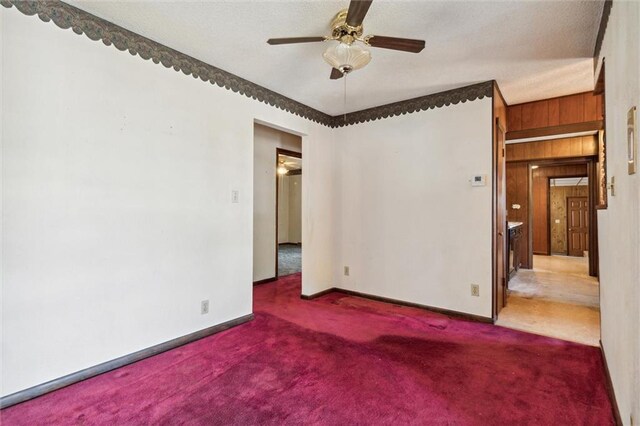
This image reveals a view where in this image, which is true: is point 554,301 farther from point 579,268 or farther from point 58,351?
point 58,351

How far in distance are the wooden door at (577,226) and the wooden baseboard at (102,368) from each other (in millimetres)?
9552

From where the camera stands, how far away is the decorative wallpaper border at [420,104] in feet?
10.3

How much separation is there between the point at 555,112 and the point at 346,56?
2839 millimetres

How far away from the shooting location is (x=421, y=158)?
11.7 feet

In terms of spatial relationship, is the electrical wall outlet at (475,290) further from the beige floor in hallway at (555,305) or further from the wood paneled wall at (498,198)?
the beige floor in hallway at (555,305)

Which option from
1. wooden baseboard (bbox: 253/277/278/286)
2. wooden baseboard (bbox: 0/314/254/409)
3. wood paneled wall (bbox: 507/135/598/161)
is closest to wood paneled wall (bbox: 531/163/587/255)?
wood paneled wall (bbox: 507/135/598/161)

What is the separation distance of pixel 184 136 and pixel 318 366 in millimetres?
2110

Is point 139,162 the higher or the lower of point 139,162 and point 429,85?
the lower

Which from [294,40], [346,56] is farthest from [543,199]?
[294,40]

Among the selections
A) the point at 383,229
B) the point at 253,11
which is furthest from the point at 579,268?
the point at 253,11

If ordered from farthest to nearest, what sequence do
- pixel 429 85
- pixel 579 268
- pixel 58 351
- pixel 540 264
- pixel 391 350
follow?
pixel 540 264 < pixel 579 268 < pixel 429 85 < pixel 391 350 < pixel 58 351

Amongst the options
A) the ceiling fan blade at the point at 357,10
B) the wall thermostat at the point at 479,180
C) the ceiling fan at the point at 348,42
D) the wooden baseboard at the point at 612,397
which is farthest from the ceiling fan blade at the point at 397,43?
the wooden baseboard at the point at 612,397

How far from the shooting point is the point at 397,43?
77.5 inches

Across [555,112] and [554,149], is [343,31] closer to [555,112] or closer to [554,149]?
[555,112]
